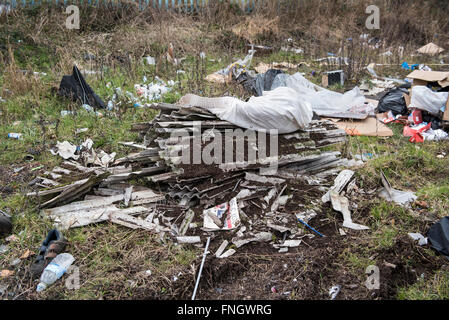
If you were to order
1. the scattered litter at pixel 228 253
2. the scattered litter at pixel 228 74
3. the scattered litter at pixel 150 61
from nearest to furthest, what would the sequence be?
the scattered litter at pixel 228 253 < the scattered litter at pixel 228 74 < the scattered litter at pixel 150 61

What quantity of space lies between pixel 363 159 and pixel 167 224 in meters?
2.88

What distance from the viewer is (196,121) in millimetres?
3902

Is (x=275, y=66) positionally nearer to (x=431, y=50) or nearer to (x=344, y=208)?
(x=431, y=50)

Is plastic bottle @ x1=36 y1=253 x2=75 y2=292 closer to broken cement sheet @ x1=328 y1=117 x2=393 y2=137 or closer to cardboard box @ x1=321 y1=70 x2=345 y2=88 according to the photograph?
broken cement sheet @ x1=328 y1=117 x2=393 y2=137

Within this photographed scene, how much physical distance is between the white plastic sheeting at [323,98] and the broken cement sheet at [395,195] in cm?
235

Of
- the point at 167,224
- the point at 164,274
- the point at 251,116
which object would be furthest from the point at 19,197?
the point at 251,116

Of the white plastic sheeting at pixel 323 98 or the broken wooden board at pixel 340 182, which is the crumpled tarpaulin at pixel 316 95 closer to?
the white plastic sheeting at pixel 323 98

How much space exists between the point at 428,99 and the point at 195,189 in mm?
4405

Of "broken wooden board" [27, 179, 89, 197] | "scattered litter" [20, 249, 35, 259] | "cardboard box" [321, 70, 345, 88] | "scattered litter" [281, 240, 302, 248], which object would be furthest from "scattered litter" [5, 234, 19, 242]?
"cardboard box" [321, 70, 345, 88]

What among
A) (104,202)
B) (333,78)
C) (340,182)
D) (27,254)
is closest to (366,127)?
(333,78)

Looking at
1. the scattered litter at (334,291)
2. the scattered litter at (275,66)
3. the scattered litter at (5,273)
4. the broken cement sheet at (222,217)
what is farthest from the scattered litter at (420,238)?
the scattered litter at (275,66)

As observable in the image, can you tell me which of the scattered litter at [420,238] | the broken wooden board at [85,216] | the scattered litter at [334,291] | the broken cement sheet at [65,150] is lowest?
the scattered litter at [334,291]

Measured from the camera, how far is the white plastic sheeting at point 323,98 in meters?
6.25

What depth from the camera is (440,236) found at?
10.5 ft
